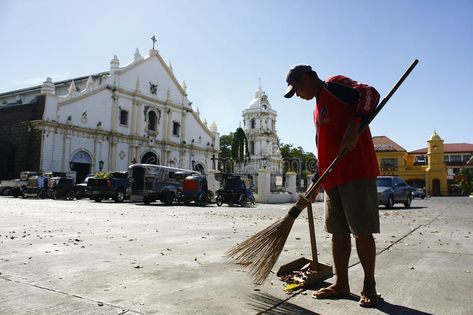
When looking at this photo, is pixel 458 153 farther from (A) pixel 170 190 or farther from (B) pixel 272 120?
(A) pixel 170 190

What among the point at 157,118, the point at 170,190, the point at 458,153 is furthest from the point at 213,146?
the point at 458,153

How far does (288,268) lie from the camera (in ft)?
10.6

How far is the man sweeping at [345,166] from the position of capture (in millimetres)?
2635

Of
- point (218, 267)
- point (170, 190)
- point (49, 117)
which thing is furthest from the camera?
point (49, 117)

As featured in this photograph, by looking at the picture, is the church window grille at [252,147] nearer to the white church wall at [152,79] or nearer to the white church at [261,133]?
the white church at [261,133]

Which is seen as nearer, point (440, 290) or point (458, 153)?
point (440, 290)

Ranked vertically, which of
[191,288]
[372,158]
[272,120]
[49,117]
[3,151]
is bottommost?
[191,288]

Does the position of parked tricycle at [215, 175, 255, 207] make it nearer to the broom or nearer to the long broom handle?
the broom

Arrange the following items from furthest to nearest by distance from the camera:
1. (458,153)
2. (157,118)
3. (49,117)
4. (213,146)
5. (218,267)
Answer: (458,153) < (213,146) < (157,118) < (49,117) < (218,267)

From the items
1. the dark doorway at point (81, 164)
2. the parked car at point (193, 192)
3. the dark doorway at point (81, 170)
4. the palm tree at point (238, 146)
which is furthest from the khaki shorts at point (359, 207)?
the palm tree at point (238, 146)

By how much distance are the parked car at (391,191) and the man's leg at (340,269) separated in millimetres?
14441

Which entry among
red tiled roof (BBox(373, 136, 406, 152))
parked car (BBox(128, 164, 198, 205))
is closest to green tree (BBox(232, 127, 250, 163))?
red tiled roof (BBox(373, 136, 406, 152))

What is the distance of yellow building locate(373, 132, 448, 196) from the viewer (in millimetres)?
56138

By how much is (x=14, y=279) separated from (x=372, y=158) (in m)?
2.96
